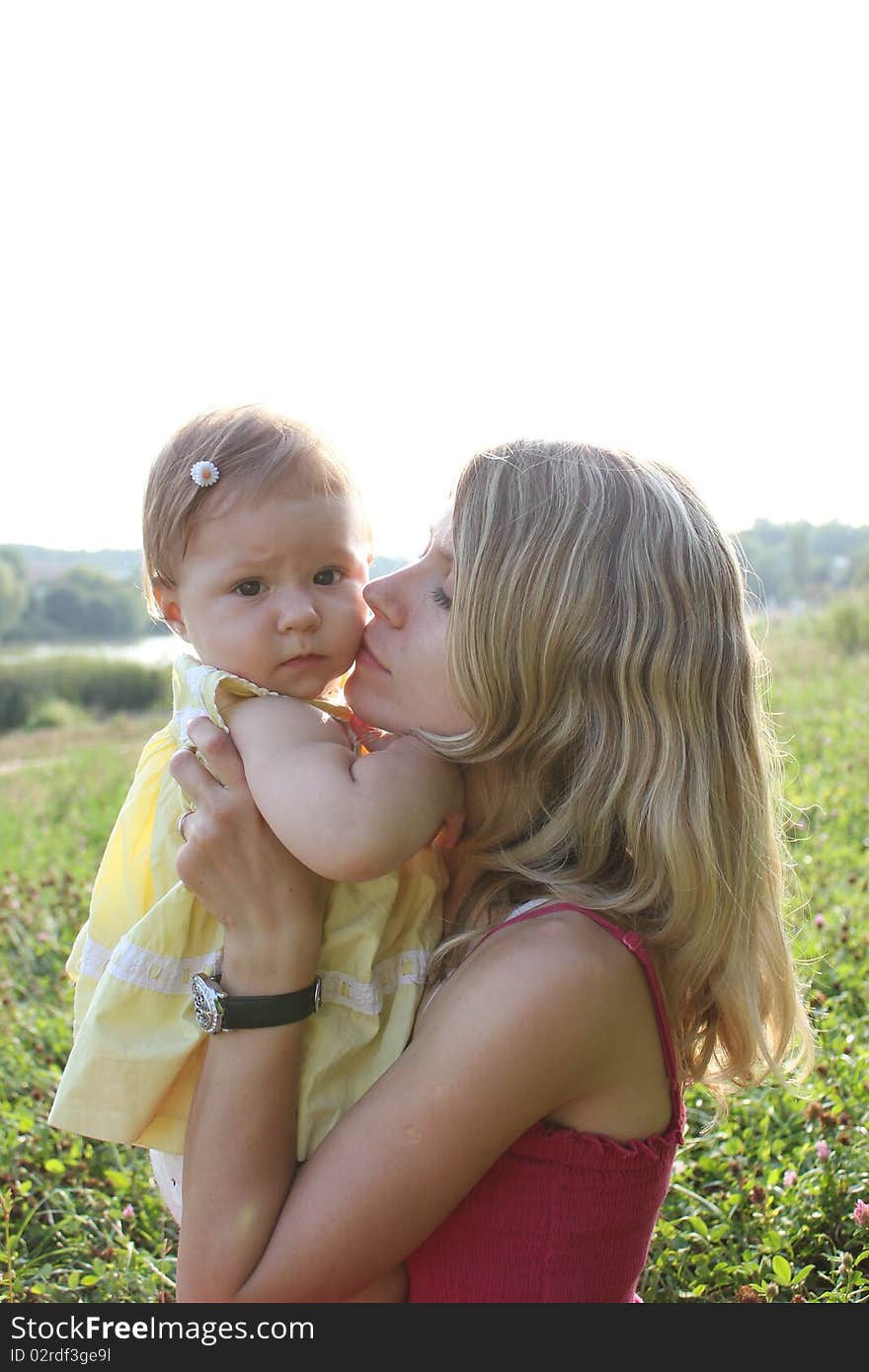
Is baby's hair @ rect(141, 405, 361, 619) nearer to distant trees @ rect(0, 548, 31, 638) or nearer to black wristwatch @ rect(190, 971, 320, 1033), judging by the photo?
black wristwatch @ rect(190, 971, 320, 1033)

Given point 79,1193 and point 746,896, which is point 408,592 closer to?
point 746,896

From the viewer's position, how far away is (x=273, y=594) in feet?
6.98

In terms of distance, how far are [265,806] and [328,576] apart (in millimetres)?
519

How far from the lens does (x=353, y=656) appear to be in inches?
85.7

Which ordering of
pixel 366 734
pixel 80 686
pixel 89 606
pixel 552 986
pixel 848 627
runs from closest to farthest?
pixel 552 986, pixel 366 734, pixel 848 627, pixel 80 686, pixel 89 606

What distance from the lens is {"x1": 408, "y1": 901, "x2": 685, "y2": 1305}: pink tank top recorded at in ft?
5.87

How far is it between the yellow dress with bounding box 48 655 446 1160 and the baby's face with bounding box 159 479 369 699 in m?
0.08

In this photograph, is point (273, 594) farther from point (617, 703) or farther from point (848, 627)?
point (848, 627)

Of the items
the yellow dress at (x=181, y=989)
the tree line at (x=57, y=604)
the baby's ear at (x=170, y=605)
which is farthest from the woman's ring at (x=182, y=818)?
the tree line at (x=57, y=604)

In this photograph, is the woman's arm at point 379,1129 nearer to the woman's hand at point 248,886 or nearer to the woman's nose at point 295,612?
the woman's hand at point 248,886

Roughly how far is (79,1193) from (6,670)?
68.7 feet

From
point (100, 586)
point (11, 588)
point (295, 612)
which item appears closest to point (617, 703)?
point (295, 612)

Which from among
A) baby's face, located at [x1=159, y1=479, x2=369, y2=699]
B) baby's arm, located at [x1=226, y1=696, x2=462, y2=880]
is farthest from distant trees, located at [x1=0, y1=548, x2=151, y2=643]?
baby's arm, located at [x1=226, y1=696, x2=462, y2=880]

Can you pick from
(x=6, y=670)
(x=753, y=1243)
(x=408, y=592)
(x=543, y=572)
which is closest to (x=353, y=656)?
(x=408, y=592)
